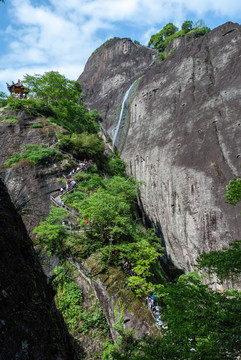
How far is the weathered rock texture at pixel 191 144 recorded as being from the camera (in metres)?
18.2

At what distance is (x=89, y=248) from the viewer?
39.0 ft

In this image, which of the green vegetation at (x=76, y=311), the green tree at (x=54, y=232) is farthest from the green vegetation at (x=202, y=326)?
the green tree at (x=54, y=232)

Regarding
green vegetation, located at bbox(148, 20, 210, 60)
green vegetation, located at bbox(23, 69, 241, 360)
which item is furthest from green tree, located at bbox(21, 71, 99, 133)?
green vegetation, located at bbox(148, 20, 210, 60)

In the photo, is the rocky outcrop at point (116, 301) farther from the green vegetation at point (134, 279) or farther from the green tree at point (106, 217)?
the green tree at point (106, 217)

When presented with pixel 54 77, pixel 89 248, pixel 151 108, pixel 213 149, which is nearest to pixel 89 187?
pixel 89 248

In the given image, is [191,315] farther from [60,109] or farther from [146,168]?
[60,109]

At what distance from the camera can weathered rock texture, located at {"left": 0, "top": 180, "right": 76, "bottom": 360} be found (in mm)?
2773

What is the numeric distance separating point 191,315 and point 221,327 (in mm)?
687

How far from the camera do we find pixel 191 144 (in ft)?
71.5

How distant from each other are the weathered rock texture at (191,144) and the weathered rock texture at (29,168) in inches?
439

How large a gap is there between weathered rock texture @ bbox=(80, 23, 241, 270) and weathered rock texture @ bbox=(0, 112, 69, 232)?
36.6ft

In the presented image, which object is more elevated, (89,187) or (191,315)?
(89,187)

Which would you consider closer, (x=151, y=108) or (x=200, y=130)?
(x=200, y=130)

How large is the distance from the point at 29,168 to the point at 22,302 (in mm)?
18274
